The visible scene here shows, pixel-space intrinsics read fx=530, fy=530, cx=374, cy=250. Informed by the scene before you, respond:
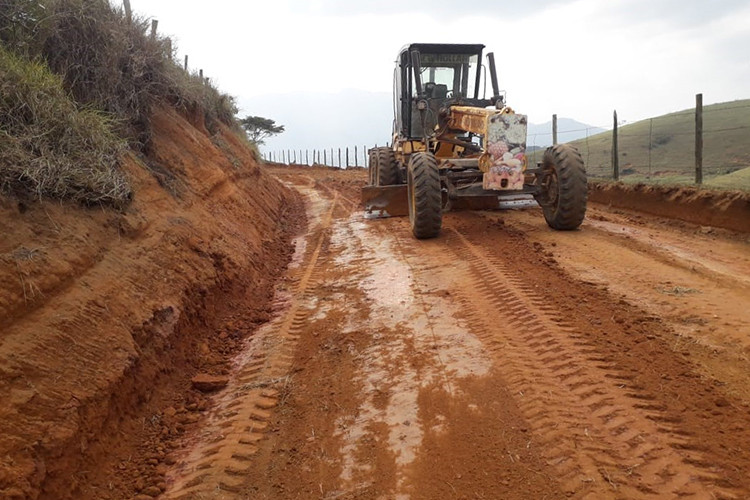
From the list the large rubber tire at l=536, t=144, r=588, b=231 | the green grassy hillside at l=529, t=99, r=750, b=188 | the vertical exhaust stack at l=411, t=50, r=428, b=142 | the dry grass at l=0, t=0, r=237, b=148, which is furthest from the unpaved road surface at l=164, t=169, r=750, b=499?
the green grassy hillside at l=529, t=99, r=750, b=188

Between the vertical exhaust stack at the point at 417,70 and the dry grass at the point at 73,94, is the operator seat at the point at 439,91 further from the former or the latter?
the dry grass at the point at 73,94

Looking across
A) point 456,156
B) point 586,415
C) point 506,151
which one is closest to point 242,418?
point 586,415

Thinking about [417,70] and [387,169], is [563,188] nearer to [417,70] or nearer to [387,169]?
[417,70]

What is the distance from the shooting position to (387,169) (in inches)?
452

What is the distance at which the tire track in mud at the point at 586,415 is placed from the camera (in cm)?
252

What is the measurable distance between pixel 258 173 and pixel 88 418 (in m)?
10.6

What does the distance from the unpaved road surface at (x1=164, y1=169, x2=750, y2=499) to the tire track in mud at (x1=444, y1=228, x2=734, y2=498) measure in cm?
1

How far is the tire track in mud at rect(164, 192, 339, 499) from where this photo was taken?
9.47 feet

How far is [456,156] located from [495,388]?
7.11 meters

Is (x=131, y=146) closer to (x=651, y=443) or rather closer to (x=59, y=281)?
(x=59, y=281)

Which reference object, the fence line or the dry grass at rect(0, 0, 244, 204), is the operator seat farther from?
the fence line

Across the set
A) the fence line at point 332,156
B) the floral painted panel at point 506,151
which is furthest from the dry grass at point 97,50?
the fence line at point 332,156

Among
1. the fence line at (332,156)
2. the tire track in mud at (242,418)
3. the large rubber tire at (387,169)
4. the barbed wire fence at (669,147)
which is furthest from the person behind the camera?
the fence line at (332,156)

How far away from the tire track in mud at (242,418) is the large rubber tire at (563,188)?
4.31 m
